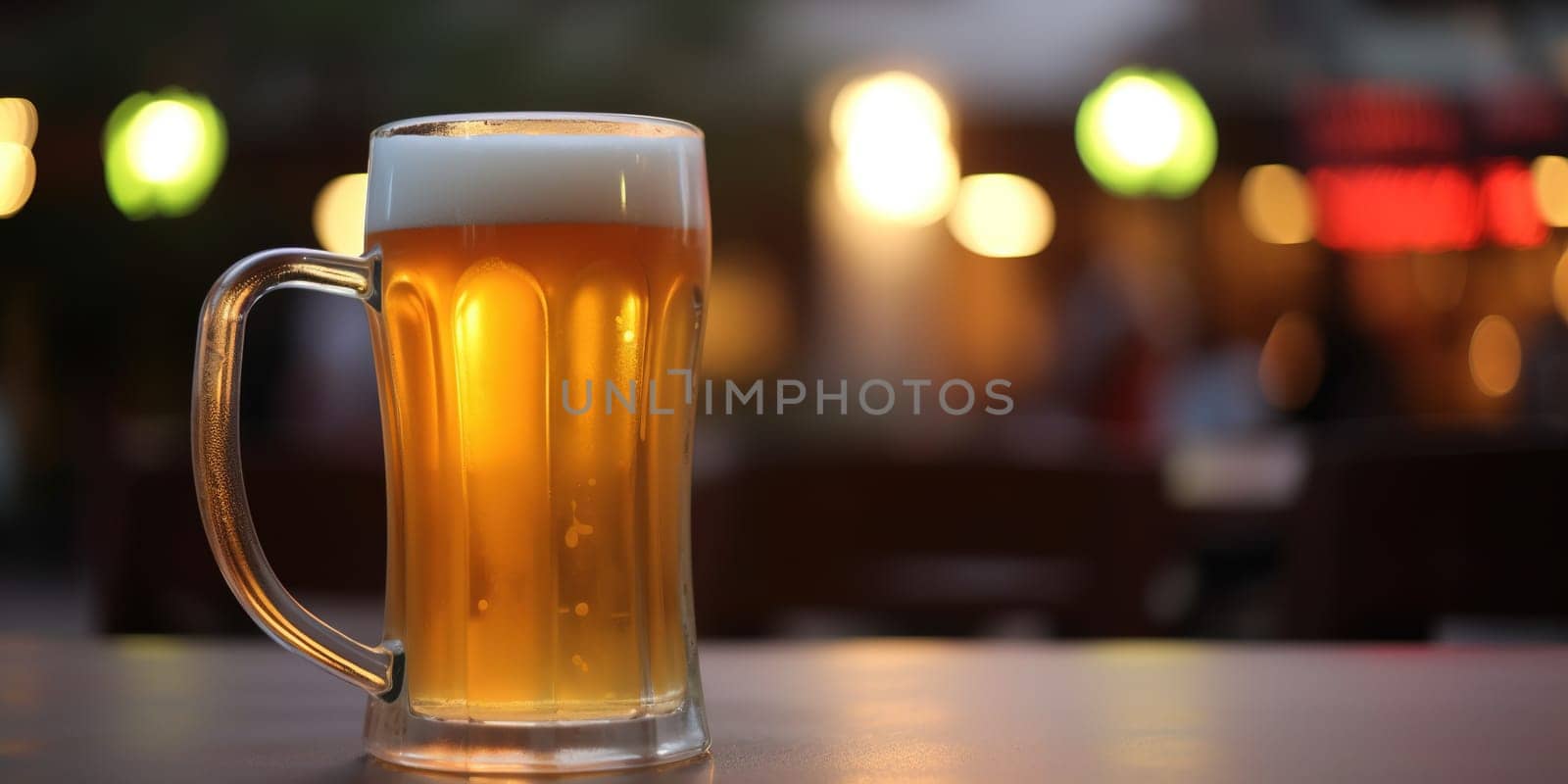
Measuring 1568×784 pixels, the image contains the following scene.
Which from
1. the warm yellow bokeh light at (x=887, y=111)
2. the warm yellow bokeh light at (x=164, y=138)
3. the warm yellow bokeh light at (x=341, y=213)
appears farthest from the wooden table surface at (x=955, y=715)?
the warm yellow bokeh light at (x=341, y=213)

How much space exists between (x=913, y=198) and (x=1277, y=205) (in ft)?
7.58

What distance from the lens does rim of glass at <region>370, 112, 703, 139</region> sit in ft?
1.77

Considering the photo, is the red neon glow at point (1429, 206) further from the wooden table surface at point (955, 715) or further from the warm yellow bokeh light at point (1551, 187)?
the wooden table surface at point (955, 715)

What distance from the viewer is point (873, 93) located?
20.0 feet

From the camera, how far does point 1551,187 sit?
760 centimetres

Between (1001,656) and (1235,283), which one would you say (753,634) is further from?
(1235,283)

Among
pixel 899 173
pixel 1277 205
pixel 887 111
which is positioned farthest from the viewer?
pixel 1277 205

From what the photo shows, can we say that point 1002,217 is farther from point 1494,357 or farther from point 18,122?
point 18,122

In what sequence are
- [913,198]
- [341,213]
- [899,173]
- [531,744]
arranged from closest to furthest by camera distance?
[531,744], [899,173], [913,198], [341,213]

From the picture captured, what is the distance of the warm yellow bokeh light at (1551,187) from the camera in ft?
24.6

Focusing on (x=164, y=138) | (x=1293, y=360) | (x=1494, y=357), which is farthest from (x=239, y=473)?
(x=1494, y=357)

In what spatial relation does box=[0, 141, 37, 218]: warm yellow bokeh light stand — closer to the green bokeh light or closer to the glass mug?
the green bokeh light

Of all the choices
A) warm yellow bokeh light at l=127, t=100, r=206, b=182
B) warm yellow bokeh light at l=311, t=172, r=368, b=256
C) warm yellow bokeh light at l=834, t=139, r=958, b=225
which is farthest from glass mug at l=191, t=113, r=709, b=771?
warm yellow bokeh light at l=311, t=172, r=368, b=256

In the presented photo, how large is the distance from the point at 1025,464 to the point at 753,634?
320 mm
